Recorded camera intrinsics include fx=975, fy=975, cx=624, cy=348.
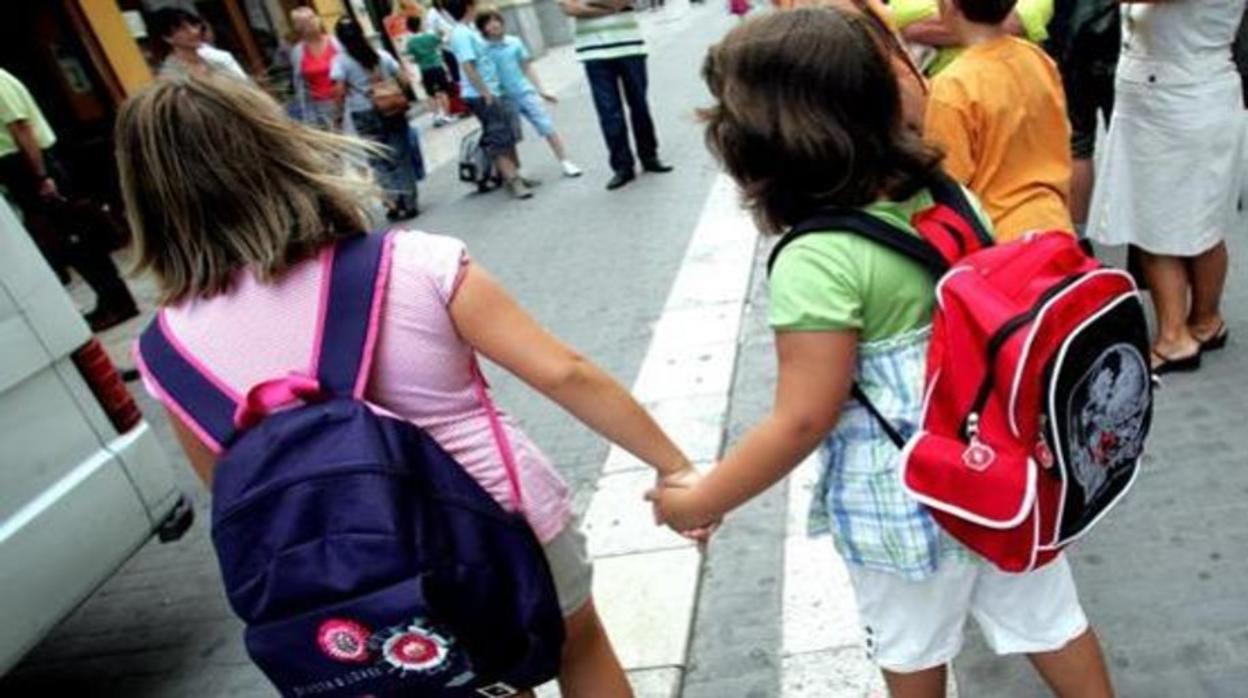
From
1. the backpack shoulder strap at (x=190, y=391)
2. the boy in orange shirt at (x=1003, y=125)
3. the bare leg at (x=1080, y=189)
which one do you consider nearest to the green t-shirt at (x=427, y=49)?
the bare leg at (x=1080, y=189)

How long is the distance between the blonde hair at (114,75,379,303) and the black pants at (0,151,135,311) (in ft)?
18.0

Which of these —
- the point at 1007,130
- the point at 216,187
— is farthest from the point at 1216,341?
the point at 216,187

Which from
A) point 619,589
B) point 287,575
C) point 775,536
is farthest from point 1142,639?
point 287,575

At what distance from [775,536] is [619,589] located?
0.51m

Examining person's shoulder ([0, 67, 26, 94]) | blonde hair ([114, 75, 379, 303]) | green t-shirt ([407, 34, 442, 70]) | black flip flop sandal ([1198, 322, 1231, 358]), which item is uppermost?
person's shoulder ([0, 67, 26, 94])

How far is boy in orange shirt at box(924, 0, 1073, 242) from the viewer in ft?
7.65

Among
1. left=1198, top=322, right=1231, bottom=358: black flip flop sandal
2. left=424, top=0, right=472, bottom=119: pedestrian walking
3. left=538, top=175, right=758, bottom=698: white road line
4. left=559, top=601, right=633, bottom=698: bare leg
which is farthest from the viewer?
left=424, top=0, right=472, bottom=119: pedestrian walking

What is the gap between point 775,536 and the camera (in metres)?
3.02

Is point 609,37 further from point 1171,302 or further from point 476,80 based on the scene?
point 1171,302

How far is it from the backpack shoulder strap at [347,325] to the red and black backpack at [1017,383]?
625mm

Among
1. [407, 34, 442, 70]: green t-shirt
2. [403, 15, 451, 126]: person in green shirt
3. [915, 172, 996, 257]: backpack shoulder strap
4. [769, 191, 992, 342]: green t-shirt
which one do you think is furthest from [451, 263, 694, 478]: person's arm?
[407, 34, 442, 70]: green t-shirt

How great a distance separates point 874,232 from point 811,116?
0.64 feet

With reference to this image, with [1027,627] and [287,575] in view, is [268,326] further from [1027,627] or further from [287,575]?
[1027,627]

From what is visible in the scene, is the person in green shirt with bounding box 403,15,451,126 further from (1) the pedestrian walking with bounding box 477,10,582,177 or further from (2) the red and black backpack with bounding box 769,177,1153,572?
(2) the red and black backpack with bounding box 769,177,1153,572
